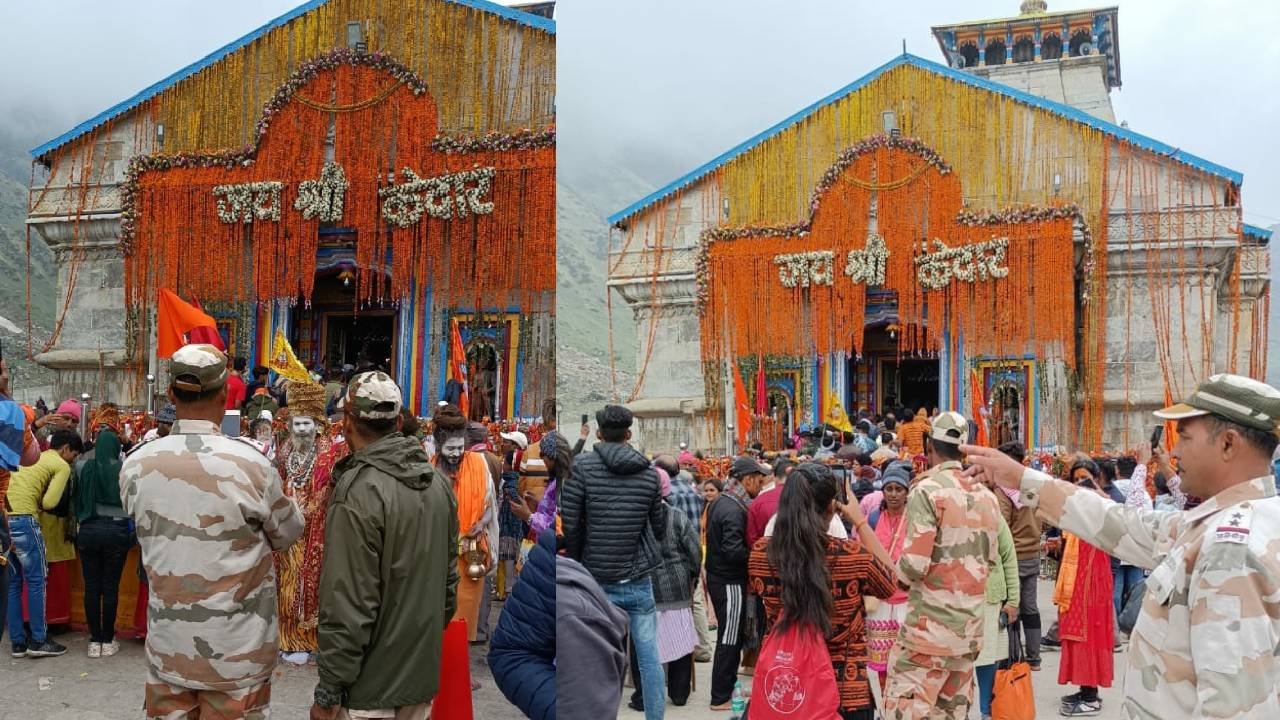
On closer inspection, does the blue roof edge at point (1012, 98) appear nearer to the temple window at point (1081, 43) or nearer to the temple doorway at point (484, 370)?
the temple doorway at point (484, 370)

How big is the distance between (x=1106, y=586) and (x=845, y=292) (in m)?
3.27

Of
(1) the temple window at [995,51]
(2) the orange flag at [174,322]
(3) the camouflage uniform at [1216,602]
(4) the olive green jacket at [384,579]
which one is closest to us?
(3) the camouflage uniform at [1216,602]

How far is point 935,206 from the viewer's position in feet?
16.7

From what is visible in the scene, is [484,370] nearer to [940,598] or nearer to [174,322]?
[174,322]

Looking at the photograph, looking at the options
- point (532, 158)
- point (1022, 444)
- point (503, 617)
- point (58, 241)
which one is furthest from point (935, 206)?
point (58, 241)

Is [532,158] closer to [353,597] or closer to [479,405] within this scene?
[479,405]

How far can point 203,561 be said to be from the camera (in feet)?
9.21

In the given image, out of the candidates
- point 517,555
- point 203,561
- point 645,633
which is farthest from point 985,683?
point 203,561

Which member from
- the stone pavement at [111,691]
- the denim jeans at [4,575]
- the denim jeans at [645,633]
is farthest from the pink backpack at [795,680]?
the denim jeans at [4,575]

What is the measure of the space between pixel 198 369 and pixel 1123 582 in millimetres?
7727

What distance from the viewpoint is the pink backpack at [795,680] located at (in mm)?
3838

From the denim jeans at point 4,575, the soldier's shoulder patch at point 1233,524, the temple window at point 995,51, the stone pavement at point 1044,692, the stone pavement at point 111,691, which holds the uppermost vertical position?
the temple window at point 995,51

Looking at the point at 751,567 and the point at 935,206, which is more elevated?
the point at 935,206

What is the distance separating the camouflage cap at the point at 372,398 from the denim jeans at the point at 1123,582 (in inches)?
285
